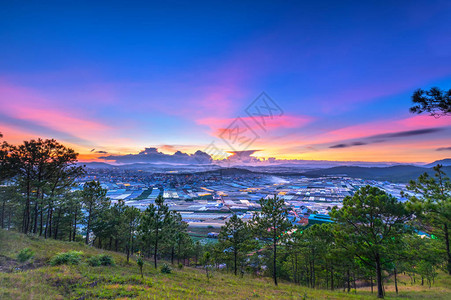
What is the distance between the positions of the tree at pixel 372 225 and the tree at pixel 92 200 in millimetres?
34558

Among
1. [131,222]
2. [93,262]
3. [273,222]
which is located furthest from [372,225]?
[131,222]

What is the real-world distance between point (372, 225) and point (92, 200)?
→ 3774 cm

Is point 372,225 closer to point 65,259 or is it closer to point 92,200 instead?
point 65,259

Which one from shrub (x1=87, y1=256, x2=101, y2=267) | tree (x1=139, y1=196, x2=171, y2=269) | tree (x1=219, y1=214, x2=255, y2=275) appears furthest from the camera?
tree (x1=219, y1=214, x2=255, y2=275)

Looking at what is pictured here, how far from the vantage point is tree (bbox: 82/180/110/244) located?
1069 inches

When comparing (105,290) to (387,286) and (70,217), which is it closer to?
(70,217)

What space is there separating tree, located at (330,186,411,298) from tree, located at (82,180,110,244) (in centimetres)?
3456

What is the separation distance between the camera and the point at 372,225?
47.5ft

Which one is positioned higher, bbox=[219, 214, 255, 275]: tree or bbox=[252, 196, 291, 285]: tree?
bbox=[252, 196, 291, 285]: tree

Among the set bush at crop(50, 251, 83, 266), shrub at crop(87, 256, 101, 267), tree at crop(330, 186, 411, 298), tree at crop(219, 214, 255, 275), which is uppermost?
tree at crop(330, 186, 411, 298)

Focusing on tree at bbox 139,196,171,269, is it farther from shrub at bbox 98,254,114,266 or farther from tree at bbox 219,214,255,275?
tree at bbox 219,214,255,275

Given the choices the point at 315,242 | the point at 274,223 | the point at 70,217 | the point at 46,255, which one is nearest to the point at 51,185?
the point at 70,217

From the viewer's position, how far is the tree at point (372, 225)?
13742 millimetres

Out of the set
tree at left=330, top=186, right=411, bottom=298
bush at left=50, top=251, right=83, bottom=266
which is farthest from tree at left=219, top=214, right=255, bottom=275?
bush at left=50, top=251, right=83, bottom=266
